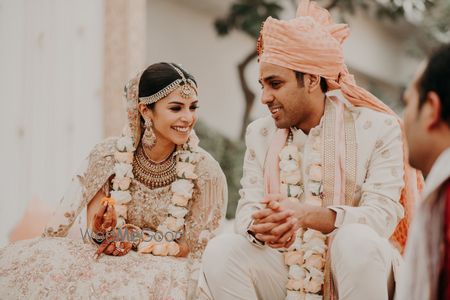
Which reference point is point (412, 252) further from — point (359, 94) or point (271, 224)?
point (359, 94)

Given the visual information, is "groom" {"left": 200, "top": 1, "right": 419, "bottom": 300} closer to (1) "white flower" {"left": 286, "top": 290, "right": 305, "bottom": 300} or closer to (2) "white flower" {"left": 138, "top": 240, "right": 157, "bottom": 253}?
(1) "white flower" {"left": 286, "top": 290, "right": 305, "bottom": 300}

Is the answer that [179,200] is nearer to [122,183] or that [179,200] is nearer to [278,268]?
[122,183]

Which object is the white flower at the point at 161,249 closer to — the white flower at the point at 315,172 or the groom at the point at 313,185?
the groom at the point at 313,185

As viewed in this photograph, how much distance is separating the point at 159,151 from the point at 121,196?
318 millimetres

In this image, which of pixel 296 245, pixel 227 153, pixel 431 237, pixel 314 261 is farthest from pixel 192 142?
pixel 227 153

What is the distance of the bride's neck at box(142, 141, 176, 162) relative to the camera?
4.21 metres

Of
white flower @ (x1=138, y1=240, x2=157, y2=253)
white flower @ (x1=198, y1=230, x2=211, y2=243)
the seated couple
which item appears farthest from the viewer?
Result: white flower @ (x1=198, y1=230, x2=211, y2=243)

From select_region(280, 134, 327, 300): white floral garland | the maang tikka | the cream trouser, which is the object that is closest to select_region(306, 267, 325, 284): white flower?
select_region(280, 134, 327, 300): white floral garland

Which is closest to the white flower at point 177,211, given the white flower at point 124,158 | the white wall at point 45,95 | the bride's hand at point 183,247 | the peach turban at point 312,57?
→ the bride's hand at point 183,247

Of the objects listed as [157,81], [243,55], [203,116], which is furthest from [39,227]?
[243,55]

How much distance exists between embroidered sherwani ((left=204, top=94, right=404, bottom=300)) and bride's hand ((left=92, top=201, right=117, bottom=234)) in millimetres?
714

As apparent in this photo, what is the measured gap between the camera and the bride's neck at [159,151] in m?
4.21

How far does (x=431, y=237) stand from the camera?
2.16 m

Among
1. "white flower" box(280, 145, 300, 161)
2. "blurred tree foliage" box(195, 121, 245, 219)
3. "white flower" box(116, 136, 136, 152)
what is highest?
"white flower" box(280, 145, 300, 161)
